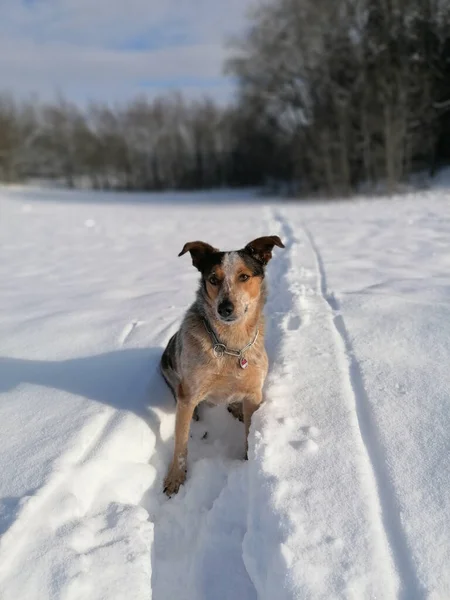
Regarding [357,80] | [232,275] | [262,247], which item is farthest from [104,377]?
[357,80]

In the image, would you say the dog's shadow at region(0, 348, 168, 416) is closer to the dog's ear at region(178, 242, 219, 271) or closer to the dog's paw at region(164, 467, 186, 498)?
the dog's paw at region(164, 467, 186, 498)

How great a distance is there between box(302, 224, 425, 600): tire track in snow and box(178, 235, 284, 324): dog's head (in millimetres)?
Result: 1226

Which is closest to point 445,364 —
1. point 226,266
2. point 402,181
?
point 226,266

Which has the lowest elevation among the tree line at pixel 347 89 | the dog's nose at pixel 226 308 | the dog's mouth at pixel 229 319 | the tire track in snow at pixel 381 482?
the tire track in snow at pixel 381 482

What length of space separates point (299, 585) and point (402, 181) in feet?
90.8

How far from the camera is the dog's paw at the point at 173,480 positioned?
3.48 m

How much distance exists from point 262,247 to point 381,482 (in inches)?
80.5

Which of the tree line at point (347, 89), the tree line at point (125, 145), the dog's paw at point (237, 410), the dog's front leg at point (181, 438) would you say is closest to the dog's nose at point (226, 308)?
the dog's front leg at point (181, 438)

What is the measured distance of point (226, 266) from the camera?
3652mm

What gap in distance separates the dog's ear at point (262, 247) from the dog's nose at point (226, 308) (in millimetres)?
648

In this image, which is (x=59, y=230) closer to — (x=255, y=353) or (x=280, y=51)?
(x=255, y=353)

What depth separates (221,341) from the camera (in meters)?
3.63

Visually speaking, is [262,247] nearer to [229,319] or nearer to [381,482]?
[229,319]

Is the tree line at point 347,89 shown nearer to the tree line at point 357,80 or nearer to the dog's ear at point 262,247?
the tree line at point 357,80
